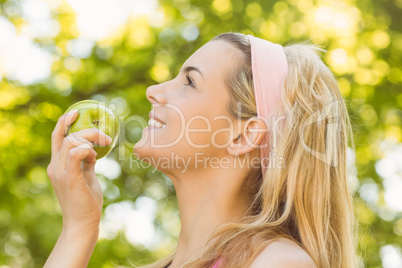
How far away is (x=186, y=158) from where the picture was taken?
2.68 metres

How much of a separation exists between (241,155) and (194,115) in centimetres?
35

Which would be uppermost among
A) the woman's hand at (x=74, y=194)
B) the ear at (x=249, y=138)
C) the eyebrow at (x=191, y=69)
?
the eyebrow at (x=191, y=69)

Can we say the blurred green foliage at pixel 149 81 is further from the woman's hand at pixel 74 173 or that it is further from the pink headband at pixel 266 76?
the pink headband at pixel 266 76

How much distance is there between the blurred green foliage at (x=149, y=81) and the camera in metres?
7.57

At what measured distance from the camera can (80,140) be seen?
8.76 feet

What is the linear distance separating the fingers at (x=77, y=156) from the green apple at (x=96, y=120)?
137 mm

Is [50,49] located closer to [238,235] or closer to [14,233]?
[14,233]

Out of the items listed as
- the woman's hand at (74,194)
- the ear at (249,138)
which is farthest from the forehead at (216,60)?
the woman's hand at (74,194)

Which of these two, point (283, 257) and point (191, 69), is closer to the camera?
point (283, 257)

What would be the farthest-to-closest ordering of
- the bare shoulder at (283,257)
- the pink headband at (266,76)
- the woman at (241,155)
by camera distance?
1. the pink headband at (266,76)
2. the woman at (241,155)
3. the bare shoulder at (283,257)

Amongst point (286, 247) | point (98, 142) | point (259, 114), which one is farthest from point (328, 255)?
point (98, 142)

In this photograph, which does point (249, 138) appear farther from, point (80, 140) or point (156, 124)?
point (80, 140)

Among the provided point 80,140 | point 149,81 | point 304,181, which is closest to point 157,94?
point 80,140

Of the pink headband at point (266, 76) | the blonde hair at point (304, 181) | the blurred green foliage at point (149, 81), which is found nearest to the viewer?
the blonde hair at point (304, 181)
